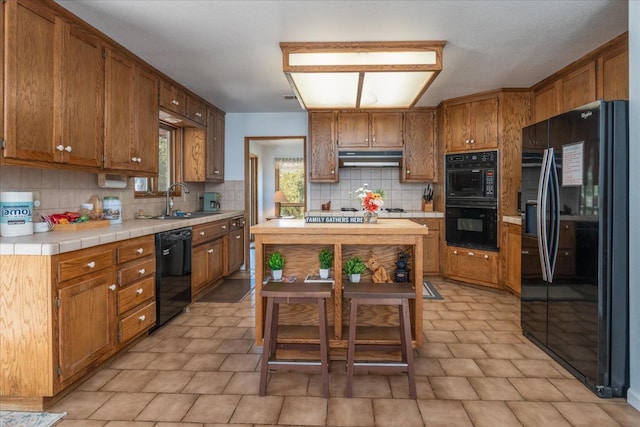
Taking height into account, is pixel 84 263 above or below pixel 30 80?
below

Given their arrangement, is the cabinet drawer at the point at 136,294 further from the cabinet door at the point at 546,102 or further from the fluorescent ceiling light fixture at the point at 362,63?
the cabinet door at the point at 546,102

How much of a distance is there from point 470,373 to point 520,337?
887 mm

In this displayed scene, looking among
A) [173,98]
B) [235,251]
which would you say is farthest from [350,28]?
[235,251]

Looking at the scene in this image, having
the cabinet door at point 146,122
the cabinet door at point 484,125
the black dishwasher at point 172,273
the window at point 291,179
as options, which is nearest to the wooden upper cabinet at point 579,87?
the cabinet door at point 484,125

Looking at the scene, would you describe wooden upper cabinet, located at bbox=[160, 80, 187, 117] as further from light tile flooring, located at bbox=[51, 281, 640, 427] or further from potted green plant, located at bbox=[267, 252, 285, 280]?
light tile flooring, located at bbox=[51, 281, 640, 427]

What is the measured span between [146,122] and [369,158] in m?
2.87

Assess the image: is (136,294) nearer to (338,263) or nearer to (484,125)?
(338,263)

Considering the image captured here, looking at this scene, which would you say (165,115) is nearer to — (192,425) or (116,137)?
(116,137)

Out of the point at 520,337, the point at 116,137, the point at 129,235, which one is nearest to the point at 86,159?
the point at 116,137

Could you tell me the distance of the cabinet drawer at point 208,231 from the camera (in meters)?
3.92

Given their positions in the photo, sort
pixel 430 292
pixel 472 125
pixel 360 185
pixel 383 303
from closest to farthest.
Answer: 1. pixel 383 303
2. pixel 430 292
3. pixel 472 125
4. pixel 360 185

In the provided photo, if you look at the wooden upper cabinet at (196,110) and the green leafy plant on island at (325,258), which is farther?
the wooden upper cabinet at (196,110)

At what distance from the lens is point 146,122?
11.4 feet

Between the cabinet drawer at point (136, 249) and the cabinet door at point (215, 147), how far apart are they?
6.94 feet
